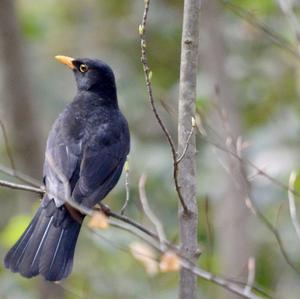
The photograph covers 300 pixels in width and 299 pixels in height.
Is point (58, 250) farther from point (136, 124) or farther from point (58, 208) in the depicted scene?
point (136, 124)

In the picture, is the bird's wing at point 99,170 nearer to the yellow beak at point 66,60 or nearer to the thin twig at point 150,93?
the yellow beak at point 66,60

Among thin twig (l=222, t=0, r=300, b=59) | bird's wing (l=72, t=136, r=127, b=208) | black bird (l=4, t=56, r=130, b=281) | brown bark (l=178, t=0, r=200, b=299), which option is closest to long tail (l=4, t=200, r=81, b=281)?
black bird (l=4, t=56, r=130, b=281)

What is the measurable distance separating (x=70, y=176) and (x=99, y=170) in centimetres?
17

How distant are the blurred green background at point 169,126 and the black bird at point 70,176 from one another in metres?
0.73

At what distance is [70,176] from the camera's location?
582cm

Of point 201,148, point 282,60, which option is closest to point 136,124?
point 201,148

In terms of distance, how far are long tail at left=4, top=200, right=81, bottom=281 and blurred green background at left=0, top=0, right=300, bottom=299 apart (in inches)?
52.6

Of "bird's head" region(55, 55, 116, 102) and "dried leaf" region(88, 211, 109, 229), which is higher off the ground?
"dried leaf" region(88, 211, 109, 229)

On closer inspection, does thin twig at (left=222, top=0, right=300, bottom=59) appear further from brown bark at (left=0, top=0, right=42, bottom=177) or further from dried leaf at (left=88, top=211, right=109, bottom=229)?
brown bark at (left=0, top=0, right=42, bottom=177)

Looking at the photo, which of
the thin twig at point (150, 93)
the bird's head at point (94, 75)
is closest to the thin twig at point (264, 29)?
the bird's head at point (94, 75)

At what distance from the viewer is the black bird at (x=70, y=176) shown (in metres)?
5.45

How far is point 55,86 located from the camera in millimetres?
10016

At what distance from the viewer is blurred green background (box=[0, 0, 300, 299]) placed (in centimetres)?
769

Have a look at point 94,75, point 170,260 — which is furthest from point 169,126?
point 170,260
